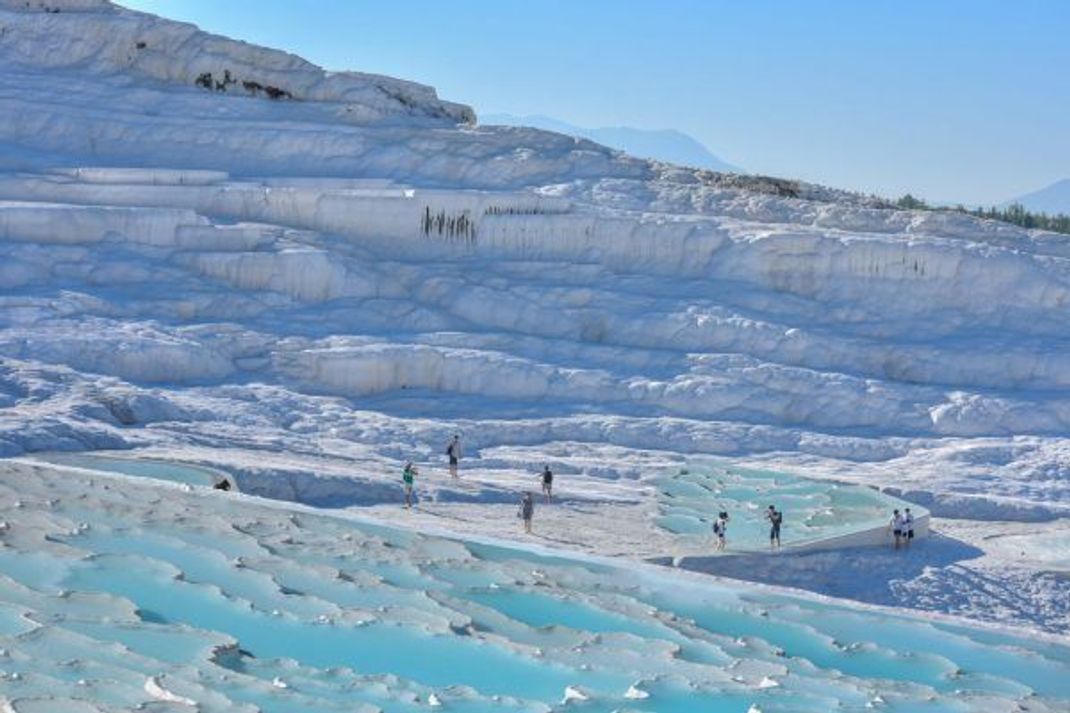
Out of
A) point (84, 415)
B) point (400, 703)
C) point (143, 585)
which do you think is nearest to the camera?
point (400, 703)

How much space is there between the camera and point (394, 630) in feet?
41.4

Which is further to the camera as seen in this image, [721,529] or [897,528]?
[897,528]

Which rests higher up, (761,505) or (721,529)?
(721,529)


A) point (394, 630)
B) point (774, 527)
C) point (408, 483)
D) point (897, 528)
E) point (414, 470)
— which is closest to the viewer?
point (394, 630)

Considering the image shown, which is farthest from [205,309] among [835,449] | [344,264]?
[835,449]

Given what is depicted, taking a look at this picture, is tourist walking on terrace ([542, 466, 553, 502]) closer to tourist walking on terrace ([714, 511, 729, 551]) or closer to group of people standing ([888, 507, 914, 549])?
tourist walking on terrace ([714, 511, 729, 551])

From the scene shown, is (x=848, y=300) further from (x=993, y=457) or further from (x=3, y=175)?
(x=3, y=175)

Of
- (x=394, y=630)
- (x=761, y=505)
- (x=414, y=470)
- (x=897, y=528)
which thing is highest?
(x=394, y=630)

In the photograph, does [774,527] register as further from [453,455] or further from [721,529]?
[453,455]

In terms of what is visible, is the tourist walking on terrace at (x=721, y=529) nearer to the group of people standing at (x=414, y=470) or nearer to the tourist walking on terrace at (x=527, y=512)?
the tourist walking on terrace at (x=527, y=512)

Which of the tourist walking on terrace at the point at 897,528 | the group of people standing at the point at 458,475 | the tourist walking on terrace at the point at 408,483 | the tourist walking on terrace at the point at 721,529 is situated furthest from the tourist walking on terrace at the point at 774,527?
the tourist walking on terrace at the point at 408,483

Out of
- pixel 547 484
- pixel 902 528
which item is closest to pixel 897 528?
pixel 902 528

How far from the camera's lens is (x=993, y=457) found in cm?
2534

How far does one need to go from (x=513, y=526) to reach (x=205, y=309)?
9.75 metres
